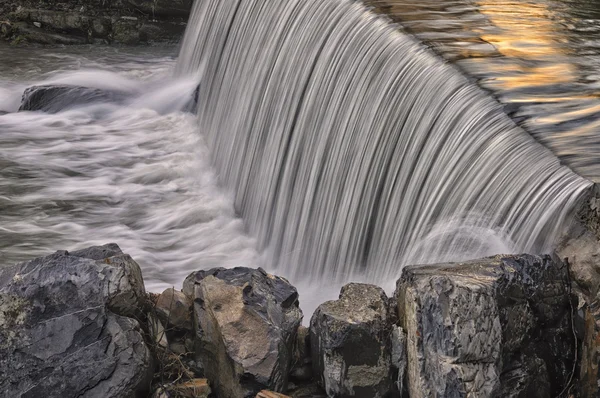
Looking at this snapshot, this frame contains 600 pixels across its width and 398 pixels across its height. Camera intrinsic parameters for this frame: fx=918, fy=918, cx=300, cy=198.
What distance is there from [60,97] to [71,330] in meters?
6.00

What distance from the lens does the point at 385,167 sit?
5.35 metres

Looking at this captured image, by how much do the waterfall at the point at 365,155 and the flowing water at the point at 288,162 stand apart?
0.4 inches

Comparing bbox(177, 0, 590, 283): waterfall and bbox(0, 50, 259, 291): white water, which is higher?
bbox(177, 0, 590, 283): waterfall

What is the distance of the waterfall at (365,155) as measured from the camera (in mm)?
4289

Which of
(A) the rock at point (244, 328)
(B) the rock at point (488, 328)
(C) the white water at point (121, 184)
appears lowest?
(C) the white water at point (121, 184)

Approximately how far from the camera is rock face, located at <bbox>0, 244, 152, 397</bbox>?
3.54 m

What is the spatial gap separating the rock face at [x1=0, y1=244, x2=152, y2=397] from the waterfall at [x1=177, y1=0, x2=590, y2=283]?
1.55m

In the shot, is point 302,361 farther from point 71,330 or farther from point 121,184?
point 121,184

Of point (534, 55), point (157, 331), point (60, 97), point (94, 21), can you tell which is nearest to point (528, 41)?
point (534, 55)

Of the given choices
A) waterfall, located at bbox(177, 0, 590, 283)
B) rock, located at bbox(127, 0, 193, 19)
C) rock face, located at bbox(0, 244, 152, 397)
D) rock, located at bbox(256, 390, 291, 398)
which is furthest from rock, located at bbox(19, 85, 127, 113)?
rock, located at bbox(256, 390, 291, 398)

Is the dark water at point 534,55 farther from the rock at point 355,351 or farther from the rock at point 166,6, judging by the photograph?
the rock at point 166,6

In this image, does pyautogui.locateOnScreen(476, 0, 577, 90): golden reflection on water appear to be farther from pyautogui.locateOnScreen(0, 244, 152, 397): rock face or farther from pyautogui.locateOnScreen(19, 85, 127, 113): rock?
pyautogui.locateOnScreen(19, 85, 127, 113): rock

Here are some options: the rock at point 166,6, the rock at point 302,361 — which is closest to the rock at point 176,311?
the rock at point 302,361

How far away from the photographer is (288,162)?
6531mm
